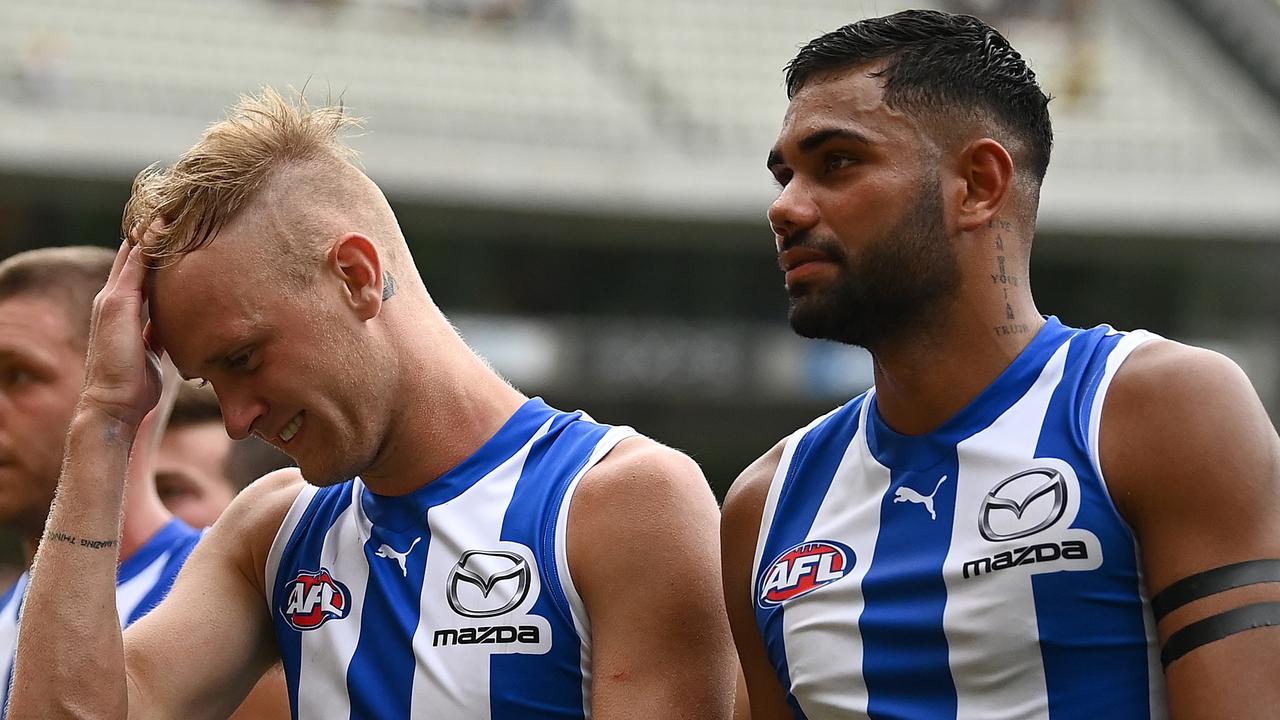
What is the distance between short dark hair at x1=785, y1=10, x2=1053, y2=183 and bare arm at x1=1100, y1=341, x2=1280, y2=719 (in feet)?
1.80

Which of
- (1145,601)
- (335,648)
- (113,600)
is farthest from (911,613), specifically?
(113,600)

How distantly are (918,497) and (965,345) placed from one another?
0.84ft

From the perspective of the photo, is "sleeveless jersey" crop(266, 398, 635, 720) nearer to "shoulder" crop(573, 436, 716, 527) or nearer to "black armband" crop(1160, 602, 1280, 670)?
"shoulder" crop(573, 436, 716, 527)

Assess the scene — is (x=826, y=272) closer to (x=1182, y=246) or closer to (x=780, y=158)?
(x=780, y=158)

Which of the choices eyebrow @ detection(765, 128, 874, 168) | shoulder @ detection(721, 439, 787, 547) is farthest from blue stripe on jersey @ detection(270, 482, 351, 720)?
eyebrow @ detection(765, 128, 874, 168)

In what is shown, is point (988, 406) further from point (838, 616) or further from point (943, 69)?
point (943, 69)

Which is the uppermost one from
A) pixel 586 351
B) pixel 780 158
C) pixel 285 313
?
pixel 780 158

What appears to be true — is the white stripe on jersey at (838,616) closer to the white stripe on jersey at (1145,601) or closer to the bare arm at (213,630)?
the white stripe on jersey at (1145,601)

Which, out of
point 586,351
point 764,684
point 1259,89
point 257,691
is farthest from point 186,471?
point 1259,89

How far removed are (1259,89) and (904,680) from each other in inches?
722

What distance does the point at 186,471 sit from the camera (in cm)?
479

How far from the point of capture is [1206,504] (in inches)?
84.2

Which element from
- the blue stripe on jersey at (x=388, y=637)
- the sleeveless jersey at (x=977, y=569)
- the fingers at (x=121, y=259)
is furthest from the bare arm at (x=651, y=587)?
the fingers at (x=121, y=259)

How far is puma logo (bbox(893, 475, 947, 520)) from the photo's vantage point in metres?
2.46
